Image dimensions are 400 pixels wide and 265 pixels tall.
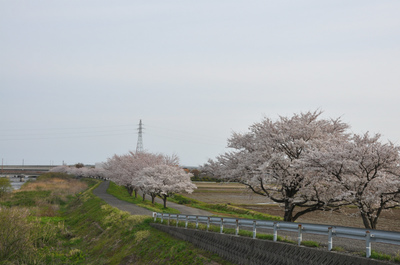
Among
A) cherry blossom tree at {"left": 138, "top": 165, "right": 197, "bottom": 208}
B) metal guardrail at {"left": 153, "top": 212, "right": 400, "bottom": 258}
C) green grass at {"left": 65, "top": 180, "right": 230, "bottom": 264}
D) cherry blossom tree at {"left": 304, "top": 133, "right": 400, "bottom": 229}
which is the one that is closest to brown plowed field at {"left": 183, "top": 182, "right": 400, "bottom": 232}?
cherry blossom tree at {"left": 304, "top": 133, "right": 400, "bottom": 229}

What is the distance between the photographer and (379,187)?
61.1 ft

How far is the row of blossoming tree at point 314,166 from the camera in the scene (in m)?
19.4

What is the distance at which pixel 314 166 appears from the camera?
21625 mm

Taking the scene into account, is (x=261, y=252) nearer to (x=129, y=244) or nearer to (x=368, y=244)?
(x=368, y=244)

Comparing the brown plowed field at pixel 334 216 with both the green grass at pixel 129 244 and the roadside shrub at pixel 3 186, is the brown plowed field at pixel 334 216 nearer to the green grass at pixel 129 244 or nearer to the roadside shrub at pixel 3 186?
the green grass at pixel 129 244

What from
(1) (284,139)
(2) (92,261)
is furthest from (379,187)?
(2) (92,261)

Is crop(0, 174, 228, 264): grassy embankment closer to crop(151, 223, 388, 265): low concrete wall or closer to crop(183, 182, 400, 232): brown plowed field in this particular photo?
crop(151, 223, 388, 265): low concrete wall

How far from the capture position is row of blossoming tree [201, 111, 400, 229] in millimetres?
19359

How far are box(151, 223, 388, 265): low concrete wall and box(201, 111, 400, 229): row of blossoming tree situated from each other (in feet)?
20.5

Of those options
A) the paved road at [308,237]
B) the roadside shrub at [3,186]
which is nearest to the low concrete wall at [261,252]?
the paved road at [308,237]

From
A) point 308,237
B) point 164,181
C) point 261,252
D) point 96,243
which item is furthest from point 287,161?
point 164,181

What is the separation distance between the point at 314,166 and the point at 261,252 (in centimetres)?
833

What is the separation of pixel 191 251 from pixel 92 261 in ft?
30.6

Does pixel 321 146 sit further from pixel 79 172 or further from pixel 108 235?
pixel 79 172
